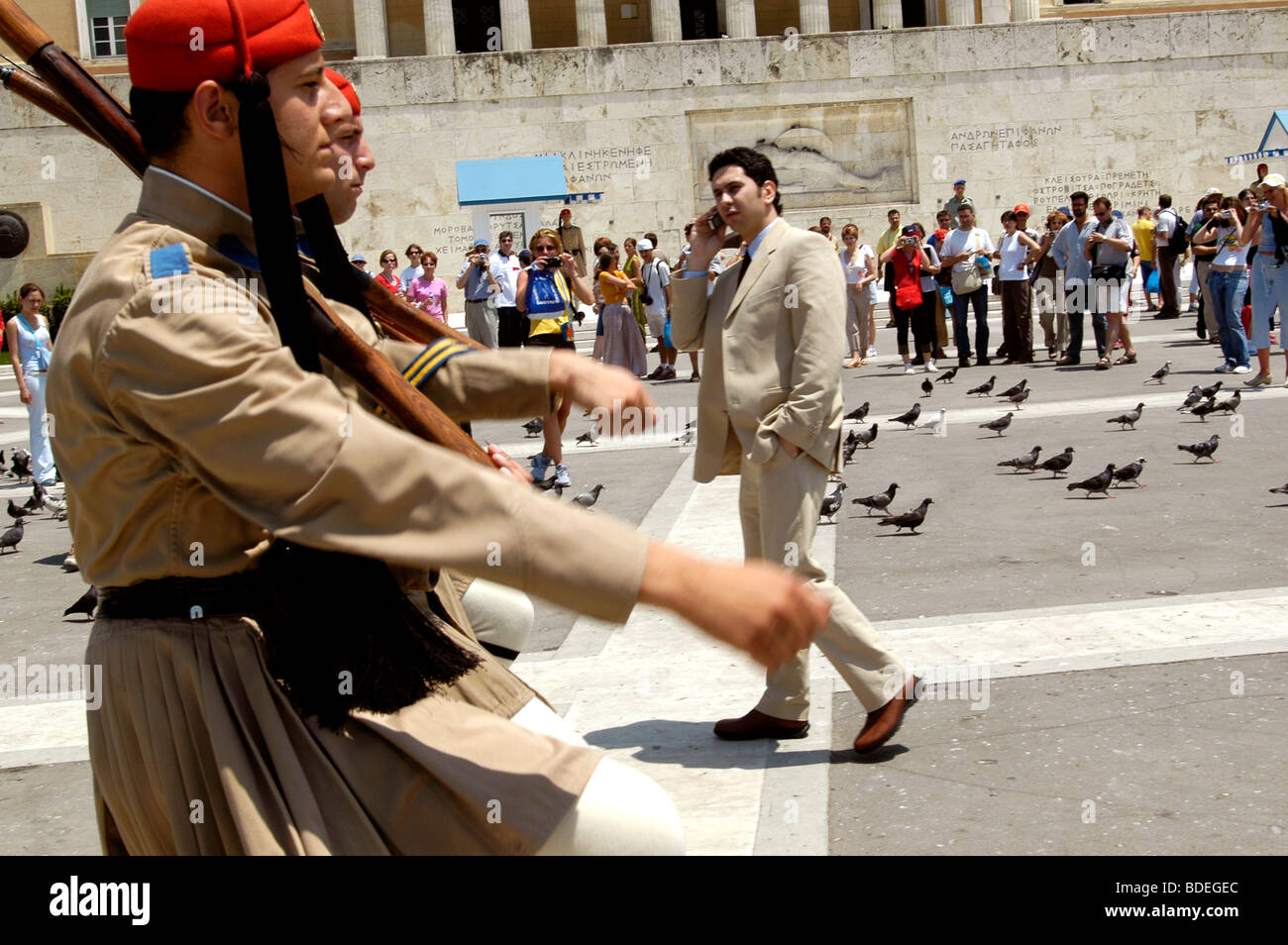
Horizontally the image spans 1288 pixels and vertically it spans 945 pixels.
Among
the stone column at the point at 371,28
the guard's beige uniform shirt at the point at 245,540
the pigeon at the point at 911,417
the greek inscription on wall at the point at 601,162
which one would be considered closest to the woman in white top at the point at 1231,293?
the pigeon at the point at 911,417

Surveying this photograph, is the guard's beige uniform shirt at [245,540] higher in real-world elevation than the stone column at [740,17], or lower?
lower

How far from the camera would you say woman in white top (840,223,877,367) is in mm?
20031

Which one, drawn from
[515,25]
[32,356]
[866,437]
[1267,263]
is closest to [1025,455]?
[866,437]

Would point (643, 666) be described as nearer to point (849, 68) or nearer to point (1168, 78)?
point (849, 68)

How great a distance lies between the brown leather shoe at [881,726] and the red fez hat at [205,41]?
3.57 metres

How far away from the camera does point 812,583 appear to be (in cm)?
500

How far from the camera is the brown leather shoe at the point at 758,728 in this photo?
16.9ft

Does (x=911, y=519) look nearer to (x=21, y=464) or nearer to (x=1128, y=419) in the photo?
(x=1128, y=419)

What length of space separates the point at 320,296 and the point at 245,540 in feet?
1.34

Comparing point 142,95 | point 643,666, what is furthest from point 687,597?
point 643,666

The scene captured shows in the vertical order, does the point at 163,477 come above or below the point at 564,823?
above

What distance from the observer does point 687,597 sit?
5.37ft

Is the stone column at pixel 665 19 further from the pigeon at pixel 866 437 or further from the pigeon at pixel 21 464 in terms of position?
the pigeon at pixel 866 437

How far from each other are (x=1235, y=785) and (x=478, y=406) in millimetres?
3104
